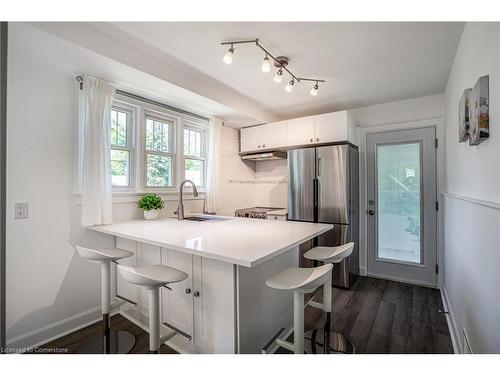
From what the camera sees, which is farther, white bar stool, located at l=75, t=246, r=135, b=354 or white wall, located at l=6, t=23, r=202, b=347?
white wall, located at l=6, t=23, r=202, b=347

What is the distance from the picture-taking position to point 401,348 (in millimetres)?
1833

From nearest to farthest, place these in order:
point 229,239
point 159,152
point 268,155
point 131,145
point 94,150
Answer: point 229,239 < point 94,150 < point 131,145 < point 159,152 < point 268,155

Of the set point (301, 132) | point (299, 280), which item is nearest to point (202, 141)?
point (301, 132)

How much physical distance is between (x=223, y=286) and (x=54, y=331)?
5.44 ft

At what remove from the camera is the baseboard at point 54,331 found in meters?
1.81

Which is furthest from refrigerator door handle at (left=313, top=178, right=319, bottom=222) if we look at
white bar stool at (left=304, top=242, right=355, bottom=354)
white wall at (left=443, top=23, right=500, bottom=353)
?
white wall at (left=443, top=23, right=500, bottom=353)

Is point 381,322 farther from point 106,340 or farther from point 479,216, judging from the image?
point 106,340

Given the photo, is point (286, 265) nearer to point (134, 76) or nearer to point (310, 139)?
point (310, 139)

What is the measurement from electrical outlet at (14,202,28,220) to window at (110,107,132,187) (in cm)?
77

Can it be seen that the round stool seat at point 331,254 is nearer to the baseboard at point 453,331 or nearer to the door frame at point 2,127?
the baseboard at point 453,331

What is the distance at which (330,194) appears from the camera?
10.2 ft

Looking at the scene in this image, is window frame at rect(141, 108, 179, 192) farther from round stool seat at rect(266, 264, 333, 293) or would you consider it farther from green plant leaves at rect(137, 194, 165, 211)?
round stool seat at rect(266, 264, 333, 293)

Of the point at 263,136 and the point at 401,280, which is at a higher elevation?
the point at 263,136

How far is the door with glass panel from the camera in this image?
121 inches
